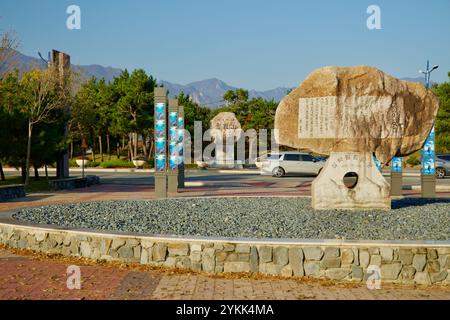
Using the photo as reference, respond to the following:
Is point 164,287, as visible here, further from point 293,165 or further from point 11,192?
point 293,165

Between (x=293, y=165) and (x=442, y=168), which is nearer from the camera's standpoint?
(x=442, y=168)

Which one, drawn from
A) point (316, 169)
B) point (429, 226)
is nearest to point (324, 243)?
point (429, 226)

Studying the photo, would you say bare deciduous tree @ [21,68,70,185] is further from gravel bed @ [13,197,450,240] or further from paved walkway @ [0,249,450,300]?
paved walkway @ [0,249,450,300]

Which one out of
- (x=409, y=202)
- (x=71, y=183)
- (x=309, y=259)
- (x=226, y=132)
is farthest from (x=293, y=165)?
(x=309, y=259)

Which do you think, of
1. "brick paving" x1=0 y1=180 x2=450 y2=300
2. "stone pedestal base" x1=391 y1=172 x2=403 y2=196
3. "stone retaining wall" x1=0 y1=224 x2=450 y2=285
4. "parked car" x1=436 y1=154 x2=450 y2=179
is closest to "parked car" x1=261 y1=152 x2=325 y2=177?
"parked car" x1=436 y1=154 x2=450 y2=179

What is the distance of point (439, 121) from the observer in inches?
1706

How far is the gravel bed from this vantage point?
31.2 ft

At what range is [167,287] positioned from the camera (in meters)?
7.10

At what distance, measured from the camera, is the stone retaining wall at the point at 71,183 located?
21.8 metres

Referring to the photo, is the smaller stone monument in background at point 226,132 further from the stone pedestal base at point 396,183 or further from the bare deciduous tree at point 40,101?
the stone pedestal base at point 396,183

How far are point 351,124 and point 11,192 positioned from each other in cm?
1187

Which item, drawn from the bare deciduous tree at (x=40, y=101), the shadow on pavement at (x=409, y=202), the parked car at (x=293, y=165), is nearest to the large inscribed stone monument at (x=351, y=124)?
the shadow on pavement at (x=409, y=202)

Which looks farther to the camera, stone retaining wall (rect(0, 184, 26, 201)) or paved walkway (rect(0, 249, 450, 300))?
stone retaining wall (rect(0, 184, 26, 201))

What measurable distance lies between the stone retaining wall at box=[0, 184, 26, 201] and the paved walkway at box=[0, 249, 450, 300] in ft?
33.2
